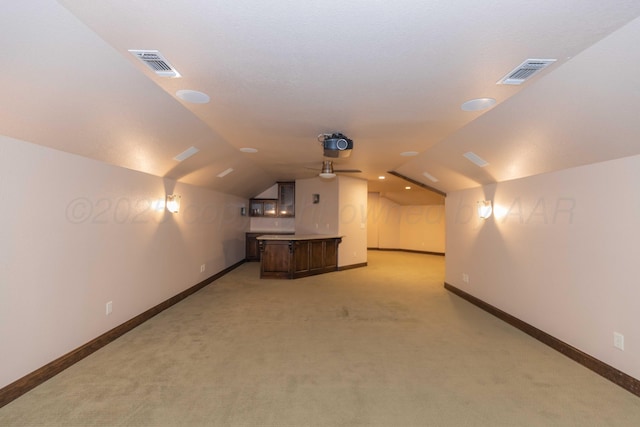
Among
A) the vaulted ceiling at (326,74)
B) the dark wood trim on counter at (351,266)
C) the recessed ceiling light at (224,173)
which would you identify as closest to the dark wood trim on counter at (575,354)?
the vaulted ceiling at (326,74)

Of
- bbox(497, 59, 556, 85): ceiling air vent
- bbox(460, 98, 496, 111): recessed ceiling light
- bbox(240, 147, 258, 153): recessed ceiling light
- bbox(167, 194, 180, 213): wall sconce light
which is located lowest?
bbox(167, 194, 180, 213): wall sconce light

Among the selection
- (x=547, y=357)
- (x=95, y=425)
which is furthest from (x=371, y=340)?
(x=95, y=425)

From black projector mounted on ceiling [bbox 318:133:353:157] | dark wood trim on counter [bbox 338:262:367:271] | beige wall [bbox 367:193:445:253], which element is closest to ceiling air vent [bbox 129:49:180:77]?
black projector mounted on ceiling [bbox 318:133:353:157]

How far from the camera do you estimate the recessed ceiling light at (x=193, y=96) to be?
2527 millimetres

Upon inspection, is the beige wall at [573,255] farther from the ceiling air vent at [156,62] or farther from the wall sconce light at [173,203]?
the wall sconce light at [173,203]

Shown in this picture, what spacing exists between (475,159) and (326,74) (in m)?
2.76

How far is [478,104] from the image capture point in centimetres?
265

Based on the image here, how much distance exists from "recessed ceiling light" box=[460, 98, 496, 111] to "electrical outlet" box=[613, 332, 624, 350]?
2356 mm

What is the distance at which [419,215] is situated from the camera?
11273 mm

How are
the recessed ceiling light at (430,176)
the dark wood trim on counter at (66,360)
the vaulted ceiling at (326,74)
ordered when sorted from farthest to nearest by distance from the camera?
the recessed ceiling light at (430,176) → the dark wood trim on counter at (66,360) → the vaulted ceiling at (326,74)

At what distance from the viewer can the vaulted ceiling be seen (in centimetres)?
152

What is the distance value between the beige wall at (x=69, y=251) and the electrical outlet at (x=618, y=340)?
5082 millimetres

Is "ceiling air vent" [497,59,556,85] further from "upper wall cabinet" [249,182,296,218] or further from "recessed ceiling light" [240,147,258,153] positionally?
"upper wall cabinet" [249,182,296,218]

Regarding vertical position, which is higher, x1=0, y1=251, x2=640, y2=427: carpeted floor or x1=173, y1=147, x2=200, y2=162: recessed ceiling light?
x1=173, y1=147, x2=200, y2=162: recessed ceiling light
